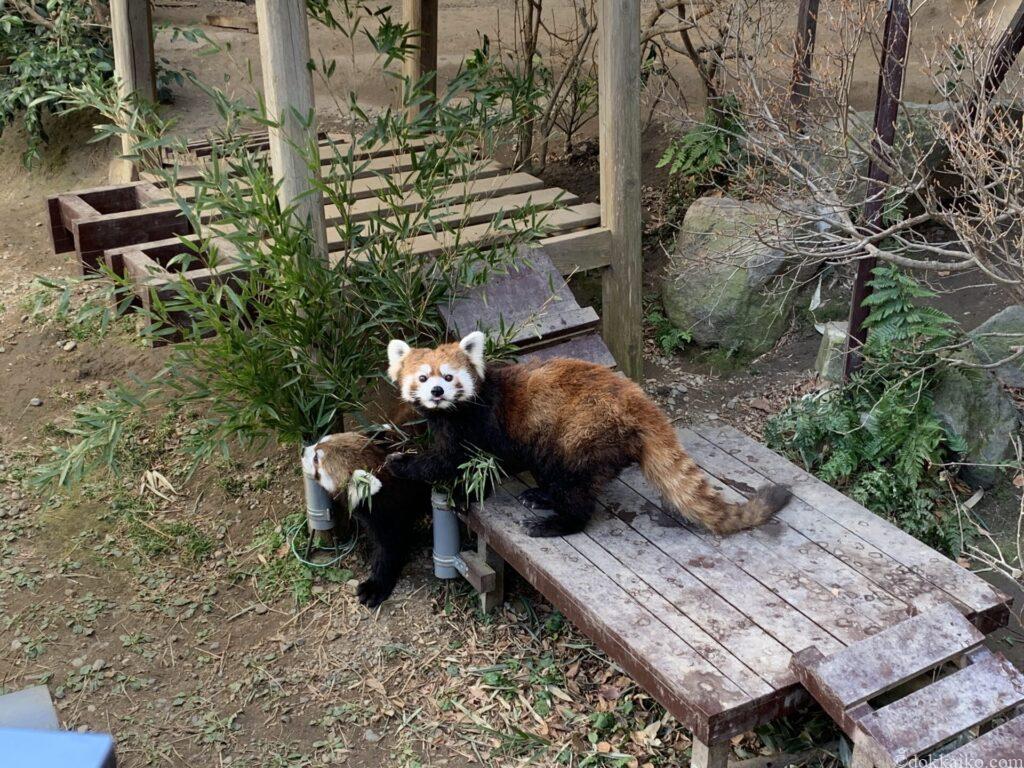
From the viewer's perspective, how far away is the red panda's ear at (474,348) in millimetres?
3422

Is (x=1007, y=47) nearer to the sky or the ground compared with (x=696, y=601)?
nearer to the sky

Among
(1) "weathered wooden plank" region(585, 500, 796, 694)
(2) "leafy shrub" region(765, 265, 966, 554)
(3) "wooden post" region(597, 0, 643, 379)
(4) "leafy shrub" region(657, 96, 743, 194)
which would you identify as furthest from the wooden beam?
(1) "weathered wooden plank" region(585, 500, 796, 694)

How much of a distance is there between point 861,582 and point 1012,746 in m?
0.72

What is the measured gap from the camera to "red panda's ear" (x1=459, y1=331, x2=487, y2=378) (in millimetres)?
3422

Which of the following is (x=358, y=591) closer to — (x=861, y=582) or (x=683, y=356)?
(x=861, y=582)

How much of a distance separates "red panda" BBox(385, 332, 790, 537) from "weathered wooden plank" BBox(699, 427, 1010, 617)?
234 millimetres

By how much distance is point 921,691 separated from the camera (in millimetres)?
2744

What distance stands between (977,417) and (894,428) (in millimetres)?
428

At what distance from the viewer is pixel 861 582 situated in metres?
3.22

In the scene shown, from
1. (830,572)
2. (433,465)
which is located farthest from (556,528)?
(830,572)

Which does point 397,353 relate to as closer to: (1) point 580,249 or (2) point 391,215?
(2) point 391,215

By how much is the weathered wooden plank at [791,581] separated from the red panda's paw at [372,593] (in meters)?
1.11

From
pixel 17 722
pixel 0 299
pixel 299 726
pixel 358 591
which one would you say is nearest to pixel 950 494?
pixel 358 591

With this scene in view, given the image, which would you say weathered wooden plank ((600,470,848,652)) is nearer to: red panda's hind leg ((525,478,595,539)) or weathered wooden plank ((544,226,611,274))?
red panda's hind leg ((525,478,595,539))
